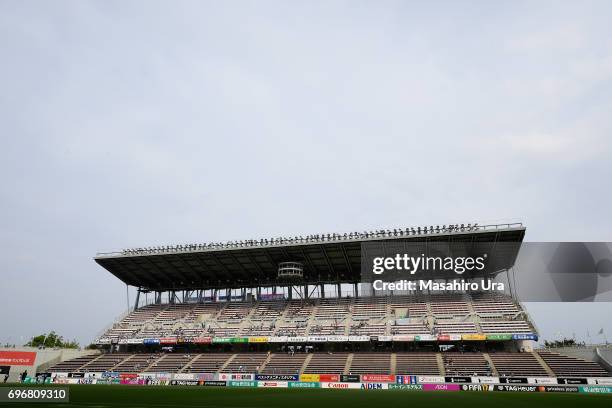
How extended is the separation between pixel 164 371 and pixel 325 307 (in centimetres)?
2443

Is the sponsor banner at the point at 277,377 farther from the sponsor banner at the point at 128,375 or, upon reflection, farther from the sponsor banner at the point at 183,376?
the sponsor banner at the point at 128,375

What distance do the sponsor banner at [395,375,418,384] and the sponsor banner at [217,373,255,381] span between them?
55.0 feet

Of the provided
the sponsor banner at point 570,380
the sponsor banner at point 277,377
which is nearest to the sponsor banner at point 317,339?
the sponsor banner at point 277,377

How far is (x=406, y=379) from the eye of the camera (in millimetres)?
47656

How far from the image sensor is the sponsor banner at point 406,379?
155 ft

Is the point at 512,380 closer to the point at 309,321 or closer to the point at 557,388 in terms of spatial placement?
the point at 557,388

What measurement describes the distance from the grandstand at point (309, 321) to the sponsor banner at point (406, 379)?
1.76 metres

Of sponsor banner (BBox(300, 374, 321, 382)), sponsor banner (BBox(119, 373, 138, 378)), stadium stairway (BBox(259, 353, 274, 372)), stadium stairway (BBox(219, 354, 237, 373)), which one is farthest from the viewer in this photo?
stadium stairway (BBox(219, 354, 237, 373))

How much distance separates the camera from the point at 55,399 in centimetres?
2433

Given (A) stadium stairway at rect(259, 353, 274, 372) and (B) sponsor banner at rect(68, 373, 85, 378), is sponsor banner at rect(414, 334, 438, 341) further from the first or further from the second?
(B) sponsor banner at rect(68, 373, 85, 378)

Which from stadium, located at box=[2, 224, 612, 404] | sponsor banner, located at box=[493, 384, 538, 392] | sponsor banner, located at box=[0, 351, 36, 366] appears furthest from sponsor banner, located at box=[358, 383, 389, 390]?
sponsor banner, located at box=[0, 351, 36, 366]

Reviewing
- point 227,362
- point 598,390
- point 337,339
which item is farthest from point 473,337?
point 227,362

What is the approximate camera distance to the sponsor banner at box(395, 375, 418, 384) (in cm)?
4738

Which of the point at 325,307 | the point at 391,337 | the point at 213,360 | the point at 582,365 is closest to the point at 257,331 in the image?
the point at 213,360
